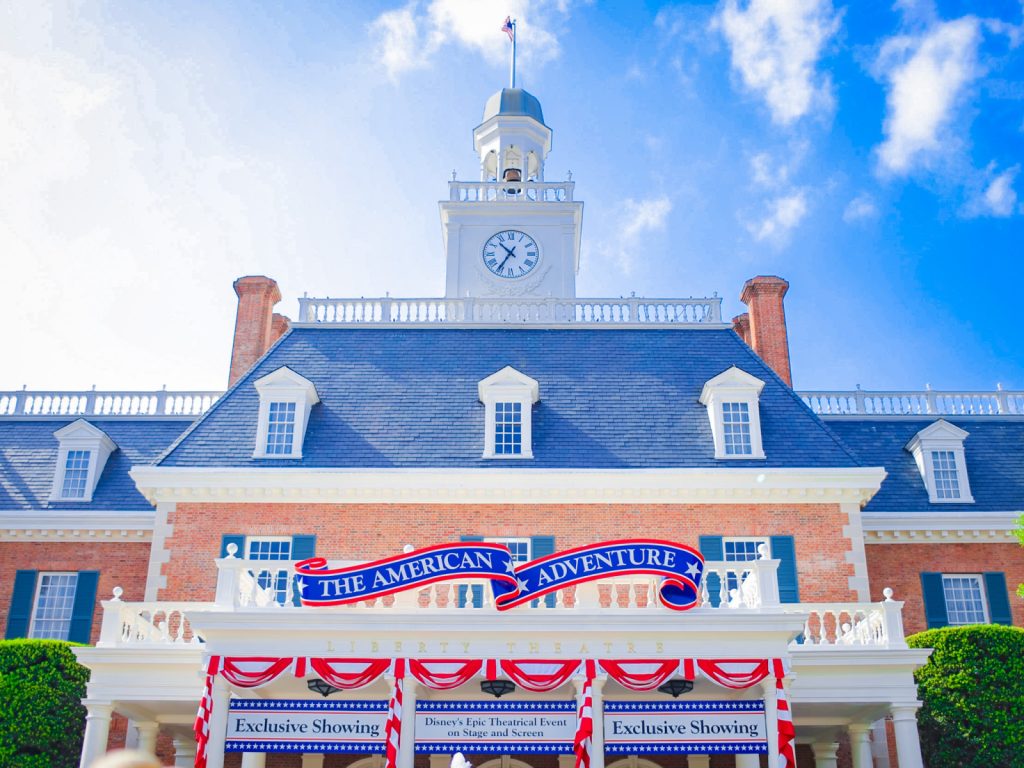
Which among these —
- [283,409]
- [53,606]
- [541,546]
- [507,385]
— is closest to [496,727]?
[541,546]

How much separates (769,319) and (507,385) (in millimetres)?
10456

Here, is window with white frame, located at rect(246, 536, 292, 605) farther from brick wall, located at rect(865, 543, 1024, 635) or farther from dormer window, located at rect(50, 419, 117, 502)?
brick wall, located at rect(865, 543, 1024, 635)

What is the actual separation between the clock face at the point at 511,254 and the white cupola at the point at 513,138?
2764 millimetres

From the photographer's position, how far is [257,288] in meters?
33.0

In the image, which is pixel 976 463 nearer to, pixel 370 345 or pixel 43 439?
pixel 370 345

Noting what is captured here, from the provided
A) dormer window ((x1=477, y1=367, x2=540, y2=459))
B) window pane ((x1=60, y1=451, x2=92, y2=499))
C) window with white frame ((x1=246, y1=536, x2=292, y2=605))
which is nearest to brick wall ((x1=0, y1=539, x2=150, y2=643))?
window pane ((x1=60, y1=451, x2=92, y2=499))

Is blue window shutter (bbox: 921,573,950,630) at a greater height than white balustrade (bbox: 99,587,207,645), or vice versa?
blue window shutter (bbox: 921,573,950,630)

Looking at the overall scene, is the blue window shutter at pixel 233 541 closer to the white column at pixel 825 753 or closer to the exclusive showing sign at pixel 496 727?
the exclusive showing sign at pixel 496 727

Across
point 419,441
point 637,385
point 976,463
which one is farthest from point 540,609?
point 976,463

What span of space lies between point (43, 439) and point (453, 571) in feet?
59.2

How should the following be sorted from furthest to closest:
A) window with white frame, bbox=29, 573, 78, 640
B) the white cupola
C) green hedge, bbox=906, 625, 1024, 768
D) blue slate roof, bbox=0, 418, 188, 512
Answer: the white cupola → blue slate roof, bbox=0, 418, 188, 512 → window with white frame, bbox=29, 573, 78, 640 → green hedge, bbox=906, 625, 1024, 768

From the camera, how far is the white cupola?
1516 inches

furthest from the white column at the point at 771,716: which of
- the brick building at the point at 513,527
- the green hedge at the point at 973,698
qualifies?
the green hedge at the point at 973,698

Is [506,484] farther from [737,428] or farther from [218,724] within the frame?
[218,724]
